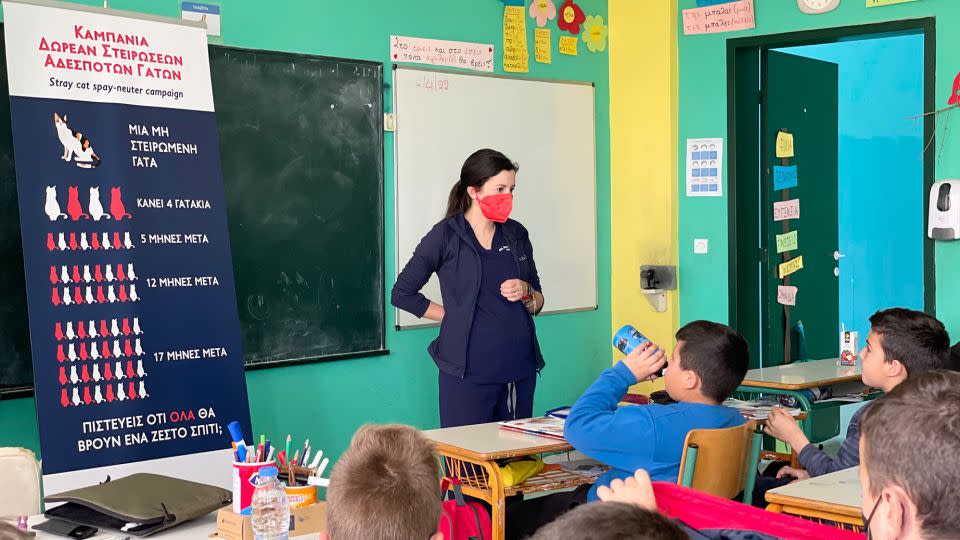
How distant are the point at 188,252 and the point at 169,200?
206 millimetres

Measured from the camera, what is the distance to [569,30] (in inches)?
238

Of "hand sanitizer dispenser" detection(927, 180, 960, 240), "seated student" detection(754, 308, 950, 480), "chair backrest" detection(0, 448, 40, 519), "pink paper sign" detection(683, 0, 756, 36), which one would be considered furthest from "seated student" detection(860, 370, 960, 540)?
"pink paper sign" detection(683, 0, 756, 36)

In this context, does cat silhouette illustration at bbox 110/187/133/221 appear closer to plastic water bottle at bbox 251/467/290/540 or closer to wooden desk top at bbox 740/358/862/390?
plastic water bottle at bbox 251/467/290/540

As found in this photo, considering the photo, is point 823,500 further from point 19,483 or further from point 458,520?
point 19,483

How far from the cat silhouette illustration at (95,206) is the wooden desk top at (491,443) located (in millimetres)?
1439

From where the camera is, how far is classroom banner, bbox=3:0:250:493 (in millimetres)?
3631

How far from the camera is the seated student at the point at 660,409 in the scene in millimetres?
2941

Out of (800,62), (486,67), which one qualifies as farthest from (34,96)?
(800,62)

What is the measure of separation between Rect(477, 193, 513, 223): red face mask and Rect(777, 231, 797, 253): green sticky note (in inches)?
104

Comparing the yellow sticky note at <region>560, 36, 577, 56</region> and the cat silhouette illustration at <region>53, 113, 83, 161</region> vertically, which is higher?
the yellow sticky note at <region>560, 36, 577, 56</region>

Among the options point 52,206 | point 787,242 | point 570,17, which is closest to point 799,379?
point 787,242

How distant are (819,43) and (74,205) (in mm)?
3964

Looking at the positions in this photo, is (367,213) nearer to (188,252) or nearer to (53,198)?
(188,252)

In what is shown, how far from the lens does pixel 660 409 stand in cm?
297
